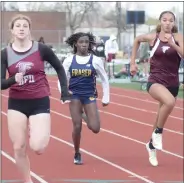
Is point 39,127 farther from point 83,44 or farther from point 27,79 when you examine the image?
point 83,44

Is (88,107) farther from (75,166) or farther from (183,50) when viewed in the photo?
(183,50)

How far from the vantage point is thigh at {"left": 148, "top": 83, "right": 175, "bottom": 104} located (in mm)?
9391

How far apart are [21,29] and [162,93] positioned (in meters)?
2.74

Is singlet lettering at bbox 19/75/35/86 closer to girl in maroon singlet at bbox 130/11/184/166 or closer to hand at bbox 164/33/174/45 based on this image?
girl in maroon singlet at bbox 130/11/184/166

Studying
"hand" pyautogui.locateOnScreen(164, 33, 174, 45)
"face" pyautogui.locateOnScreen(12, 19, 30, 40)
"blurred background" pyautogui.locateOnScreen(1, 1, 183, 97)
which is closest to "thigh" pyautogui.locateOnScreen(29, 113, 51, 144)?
"face" pyautogui.locateOnScreen(12, 19, 30, 40)

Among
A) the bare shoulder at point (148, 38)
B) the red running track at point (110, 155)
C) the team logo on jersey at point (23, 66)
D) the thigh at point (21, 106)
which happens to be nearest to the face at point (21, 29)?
the team logo on jersey at point (23, 66)

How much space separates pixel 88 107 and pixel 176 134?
13.1 ft

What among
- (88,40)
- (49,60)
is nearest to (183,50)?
(88,40)

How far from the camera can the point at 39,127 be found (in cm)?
739

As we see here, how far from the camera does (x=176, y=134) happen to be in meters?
13.5

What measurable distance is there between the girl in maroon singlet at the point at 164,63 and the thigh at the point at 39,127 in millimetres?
2122

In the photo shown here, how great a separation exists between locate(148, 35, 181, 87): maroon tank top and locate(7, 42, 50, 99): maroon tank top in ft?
7.36

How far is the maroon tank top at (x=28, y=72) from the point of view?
735cm

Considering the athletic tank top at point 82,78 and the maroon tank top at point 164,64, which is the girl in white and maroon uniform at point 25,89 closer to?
the maroon tank top at point 164,64
